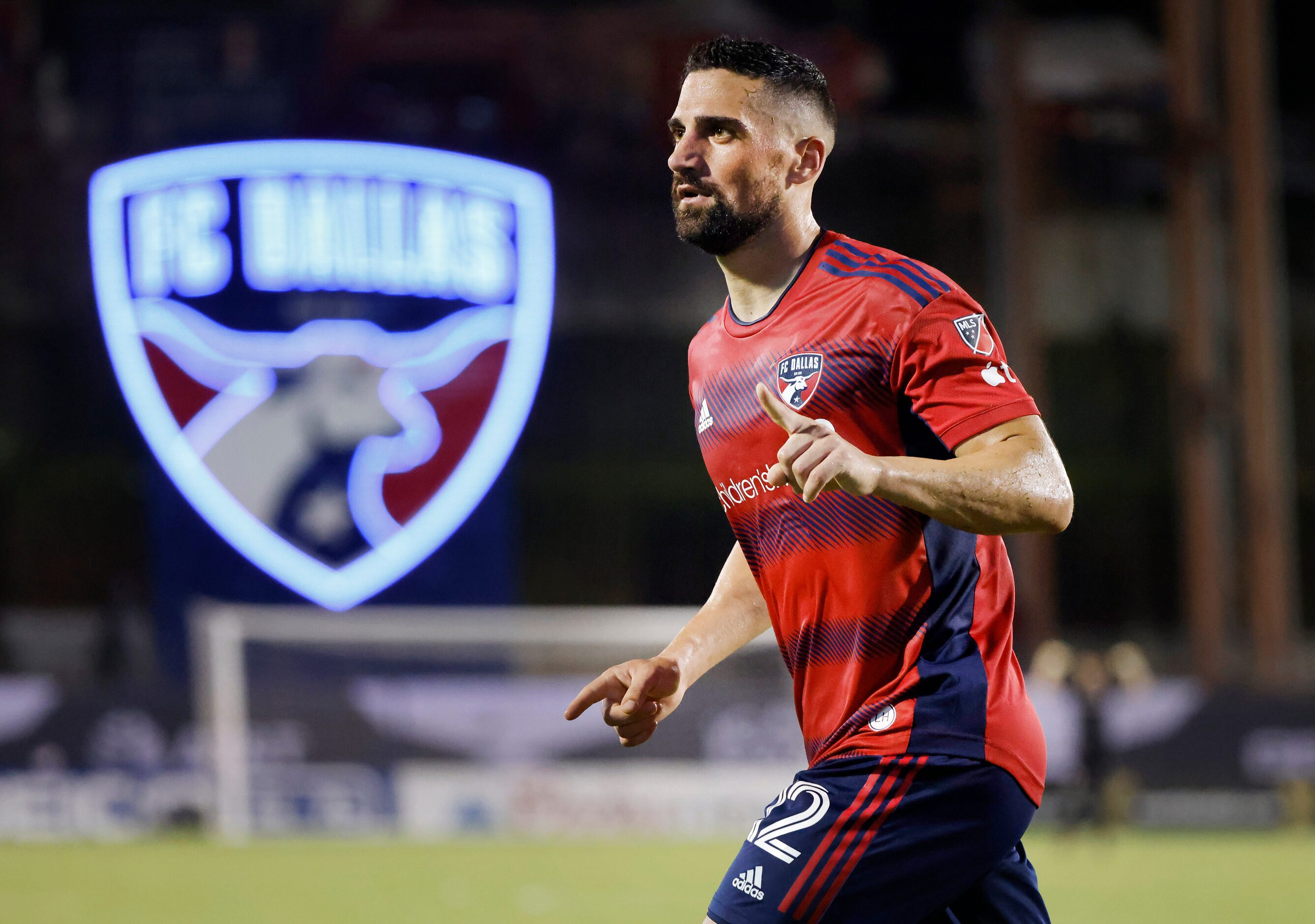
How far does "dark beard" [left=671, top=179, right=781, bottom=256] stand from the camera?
303 cm

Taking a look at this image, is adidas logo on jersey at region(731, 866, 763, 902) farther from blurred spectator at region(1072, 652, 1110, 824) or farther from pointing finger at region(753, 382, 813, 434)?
blurred spectator at region(1072, 652, 1110, 824)

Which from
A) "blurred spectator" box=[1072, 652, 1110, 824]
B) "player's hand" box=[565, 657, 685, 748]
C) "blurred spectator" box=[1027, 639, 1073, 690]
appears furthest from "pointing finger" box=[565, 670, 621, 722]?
"blurred spectator" box=[1027, 639, 1073, 690]

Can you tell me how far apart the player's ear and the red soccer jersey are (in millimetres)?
215

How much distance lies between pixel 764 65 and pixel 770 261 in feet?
1.22

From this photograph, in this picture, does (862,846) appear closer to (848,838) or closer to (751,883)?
(848,838)

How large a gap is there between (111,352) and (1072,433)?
16.8 metres

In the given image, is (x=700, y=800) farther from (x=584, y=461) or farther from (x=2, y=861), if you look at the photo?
(x=584, y=461)

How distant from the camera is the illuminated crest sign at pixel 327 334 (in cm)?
1276

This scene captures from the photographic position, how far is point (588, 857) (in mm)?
11641

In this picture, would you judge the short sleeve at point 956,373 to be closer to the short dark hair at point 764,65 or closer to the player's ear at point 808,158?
the player's ear at point 808,158

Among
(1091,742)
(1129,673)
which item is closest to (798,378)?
(1091,742)

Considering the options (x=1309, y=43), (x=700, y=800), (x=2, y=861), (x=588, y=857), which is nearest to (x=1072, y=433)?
(x=1309, y=43)

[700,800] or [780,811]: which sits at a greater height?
[780,811]

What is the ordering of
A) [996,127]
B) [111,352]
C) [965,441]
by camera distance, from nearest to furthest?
[965,441] < [111,352] < [996,127]
